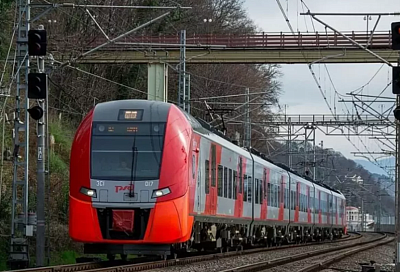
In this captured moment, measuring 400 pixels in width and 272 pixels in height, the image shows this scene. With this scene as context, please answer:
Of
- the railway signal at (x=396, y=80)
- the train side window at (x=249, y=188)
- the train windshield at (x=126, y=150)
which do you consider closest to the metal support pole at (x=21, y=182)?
the train windshield at (x=126, y=150)

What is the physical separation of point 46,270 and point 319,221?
109ft

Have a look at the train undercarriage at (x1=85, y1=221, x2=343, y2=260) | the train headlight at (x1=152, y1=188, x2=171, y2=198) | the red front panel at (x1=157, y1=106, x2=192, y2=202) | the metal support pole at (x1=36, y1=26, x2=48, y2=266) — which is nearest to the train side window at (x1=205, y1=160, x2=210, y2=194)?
the train undercarriage at (x1=85, y1=221, x2=343, y2=260)

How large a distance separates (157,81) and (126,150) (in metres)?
28.3

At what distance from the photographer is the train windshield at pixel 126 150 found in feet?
62.1

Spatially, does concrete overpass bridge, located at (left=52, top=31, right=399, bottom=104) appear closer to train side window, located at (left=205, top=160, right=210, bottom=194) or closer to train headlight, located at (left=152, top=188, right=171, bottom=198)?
train side window, located at (left=205, top=160, right=210, bottom=194)

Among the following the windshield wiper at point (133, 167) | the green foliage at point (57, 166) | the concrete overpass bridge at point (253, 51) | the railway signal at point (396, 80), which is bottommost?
the windshield wiper at point (133, 167)

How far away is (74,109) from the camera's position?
4488 cm

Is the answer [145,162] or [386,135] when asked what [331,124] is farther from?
[145,162]

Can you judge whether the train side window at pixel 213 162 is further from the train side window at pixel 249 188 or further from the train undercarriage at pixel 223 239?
the train side window at pixel 249 188

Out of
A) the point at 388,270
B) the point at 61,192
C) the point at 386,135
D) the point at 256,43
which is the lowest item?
the point at 388,270

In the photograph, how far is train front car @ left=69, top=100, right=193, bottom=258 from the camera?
18.7m

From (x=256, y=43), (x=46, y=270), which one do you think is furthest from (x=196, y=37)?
(x=46, y=270)

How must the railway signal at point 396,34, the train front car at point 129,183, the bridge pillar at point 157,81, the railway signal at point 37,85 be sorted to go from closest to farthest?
the railway signal at point 396,34, the train front car at point 129,183, the railway signal at point 37,85, the bridge pillar at point 157,81

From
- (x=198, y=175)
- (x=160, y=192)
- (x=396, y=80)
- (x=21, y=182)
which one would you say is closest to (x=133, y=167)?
(x=160, y=192)
